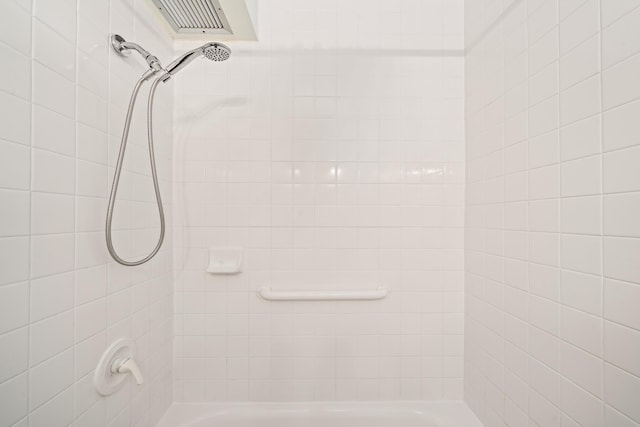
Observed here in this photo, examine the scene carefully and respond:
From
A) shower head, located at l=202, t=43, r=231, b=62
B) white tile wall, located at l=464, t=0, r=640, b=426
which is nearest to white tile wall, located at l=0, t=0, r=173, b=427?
shower head, located at l=202, t=43, r=231, b=62

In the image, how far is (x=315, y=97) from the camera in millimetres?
1311

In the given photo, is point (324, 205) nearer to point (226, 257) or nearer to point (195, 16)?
point (226, 257)

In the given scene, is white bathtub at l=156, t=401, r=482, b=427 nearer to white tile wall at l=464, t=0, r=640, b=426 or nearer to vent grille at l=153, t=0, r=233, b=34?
white tile wall at l=464, t=0, r=640, b=426

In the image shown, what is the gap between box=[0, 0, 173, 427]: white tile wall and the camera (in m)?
0.59

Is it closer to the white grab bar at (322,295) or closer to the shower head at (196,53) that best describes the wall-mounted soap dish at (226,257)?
the white grab bar at (322,295)

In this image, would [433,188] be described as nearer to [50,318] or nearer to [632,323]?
[632,323]

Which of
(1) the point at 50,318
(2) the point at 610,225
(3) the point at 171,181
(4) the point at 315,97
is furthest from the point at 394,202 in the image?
(1) the point at 50,318

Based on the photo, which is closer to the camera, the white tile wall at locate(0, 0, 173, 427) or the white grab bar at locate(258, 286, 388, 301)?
the white tile wall at locate(0, 0, 173, 427)

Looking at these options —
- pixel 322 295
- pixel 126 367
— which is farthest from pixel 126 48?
pixel 322 295

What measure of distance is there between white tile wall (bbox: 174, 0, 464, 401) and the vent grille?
13 centimetres

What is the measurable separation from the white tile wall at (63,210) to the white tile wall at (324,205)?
29cm

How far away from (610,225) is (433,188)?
0.69 meters

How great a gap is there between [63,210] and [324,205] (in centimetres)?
89

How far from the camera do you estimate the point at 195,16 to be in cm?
112
